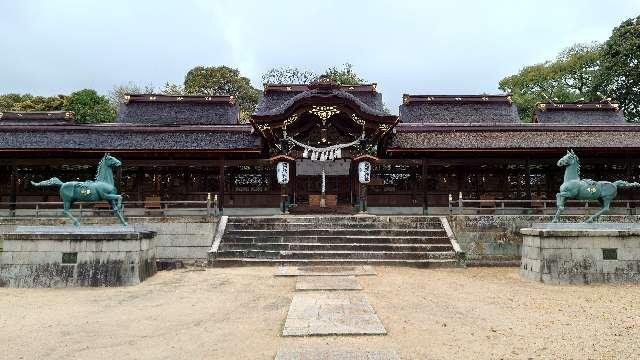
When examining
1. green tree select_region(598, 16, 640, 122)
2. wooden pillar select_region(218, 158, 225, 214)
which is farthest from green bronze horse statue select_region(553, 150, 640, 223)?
green tree select_region(598, 16, 640, 122)

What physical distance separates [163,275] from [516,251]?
502 inches

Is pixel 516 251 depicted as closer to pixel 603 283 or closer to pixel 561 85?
pixel 603 283

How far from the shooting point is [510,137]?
21938mm

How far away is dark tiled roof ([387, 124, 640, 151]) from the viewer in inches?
816

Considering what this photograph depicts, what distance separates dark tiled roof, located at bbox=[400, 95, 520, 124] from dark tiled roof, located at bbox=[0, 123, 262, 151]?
10.8 meters

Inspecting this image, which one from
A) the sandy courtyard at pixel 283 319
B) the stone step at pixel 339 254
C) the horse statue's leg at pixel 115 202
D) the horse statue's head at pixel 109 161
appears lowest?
the sandy courtyard at pixel 283 319

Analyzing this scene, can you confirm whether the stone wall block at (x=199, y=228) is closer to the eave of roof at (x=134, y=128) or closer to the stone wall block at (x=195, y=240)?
the stone wall block at (x=195, y=240)

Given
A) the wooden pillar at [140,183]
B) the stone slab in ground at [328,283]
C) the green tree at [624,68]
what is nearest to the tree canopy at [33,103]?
the wooden pillar at [140,183]

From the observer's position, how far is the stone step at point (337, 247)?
1577cm

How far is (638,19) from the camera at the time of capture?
32.9 m

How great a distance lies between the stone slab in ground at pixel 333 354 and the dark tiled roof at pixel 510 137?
49.9ft

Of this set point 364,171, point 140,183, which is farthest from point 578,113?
point 140,183

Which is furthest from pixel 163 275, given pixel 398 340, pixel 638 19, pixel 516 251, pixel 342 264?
pixel 638 19

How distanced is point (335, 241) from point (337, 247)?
1.65 feet
